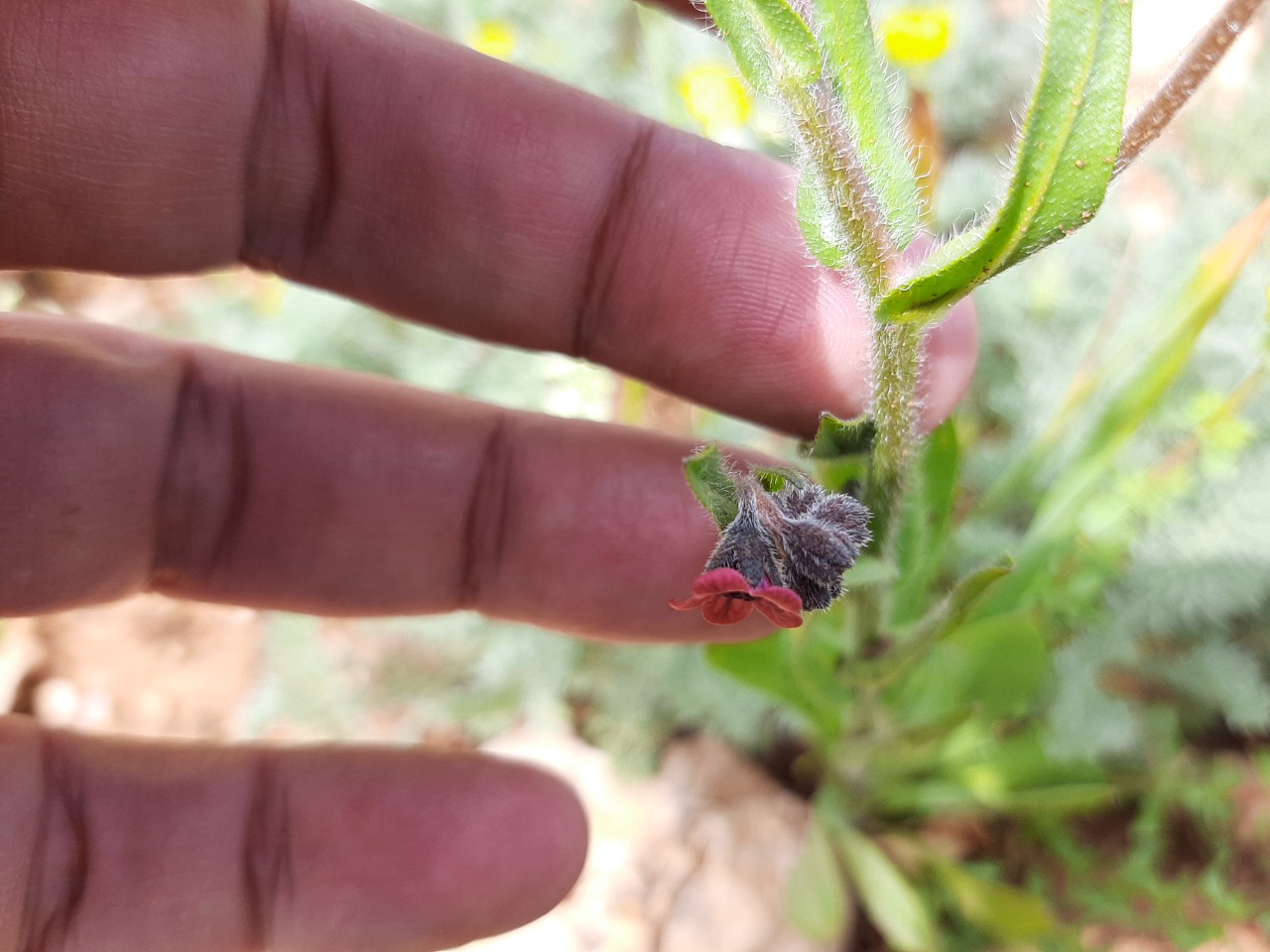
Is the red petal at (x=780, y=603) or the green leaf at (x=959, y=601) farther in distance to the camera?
the green leaf at (x=959, y=601)

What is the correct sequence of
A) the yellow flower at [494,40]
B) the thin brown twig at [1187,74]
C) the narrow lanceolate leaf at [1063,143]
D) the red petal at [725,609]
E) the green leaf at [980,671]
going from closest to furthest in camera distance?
the narrow lanceolate leaf at [1063,143], the thin brown twig at [1187,74], the red petal at [725,609], the green leaf at [980,671], the yellow flower at [494,40]

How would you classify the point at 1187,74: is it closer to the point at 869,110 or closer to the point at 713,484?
the point at 869,110

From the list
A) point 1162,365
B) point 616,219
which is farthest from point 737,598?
point 1162,365

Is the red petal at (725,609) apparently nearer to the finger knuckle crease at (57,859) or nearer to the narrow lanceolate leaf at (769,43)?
the narrow lanceolate leaf at (769,43)

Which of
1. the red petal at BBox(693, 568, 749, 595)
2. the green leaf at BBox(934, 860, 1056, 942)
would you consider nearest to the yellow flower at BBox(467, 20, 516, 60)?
the red petal at BBox(693, 568, 749, 595)

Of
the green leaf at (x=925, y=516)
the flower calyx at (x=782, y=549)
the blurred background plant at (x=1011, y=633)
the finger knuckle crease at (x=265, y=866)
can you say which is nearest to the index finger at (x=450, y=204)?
the green leaf at (x=925, y=516)

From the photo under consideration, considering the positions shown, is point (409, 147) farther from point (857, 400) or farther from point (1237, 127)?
point (1237, 127)

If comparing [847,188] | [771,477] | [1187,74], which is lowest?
[771,477]
